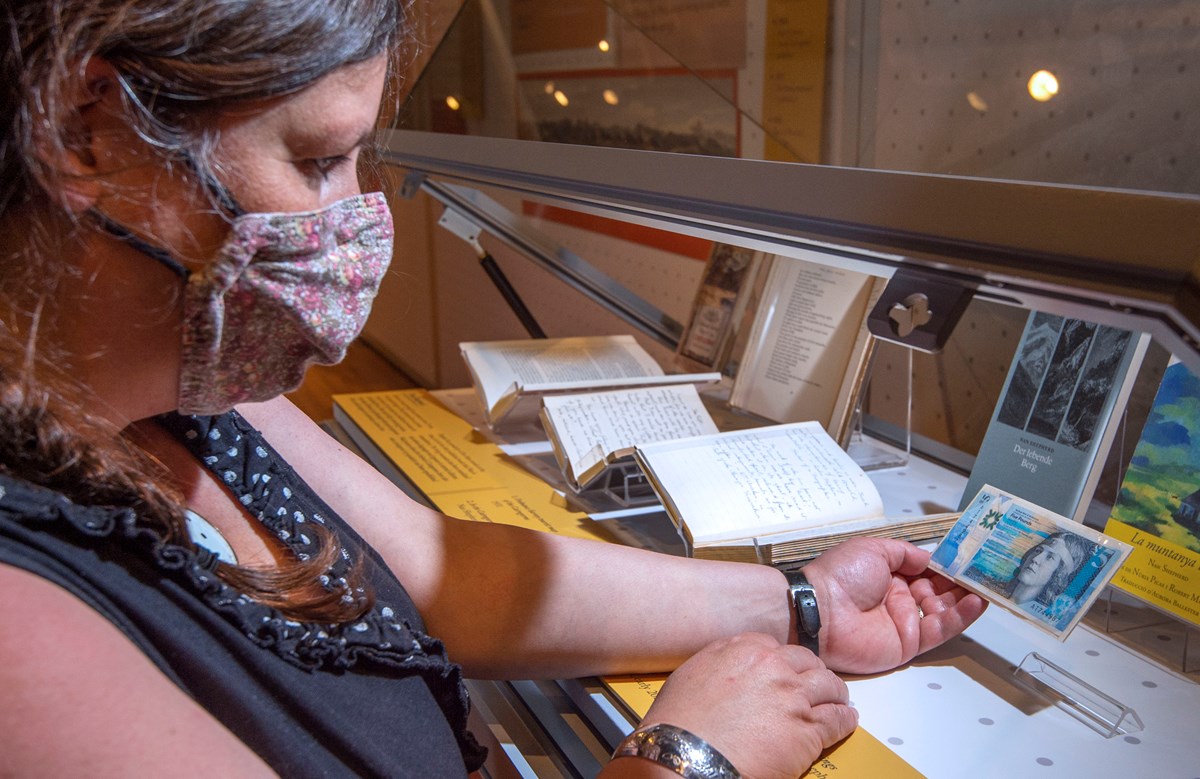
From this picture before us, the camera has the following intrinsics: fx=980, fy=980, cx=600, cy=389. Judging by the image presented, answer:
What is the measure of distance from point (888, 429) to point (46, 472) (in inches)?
59.5

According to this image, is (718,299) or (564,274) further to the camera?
(564,274)

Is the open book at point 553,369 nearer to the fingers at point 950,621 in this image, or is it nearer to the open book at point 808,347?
the open book at point 808,347

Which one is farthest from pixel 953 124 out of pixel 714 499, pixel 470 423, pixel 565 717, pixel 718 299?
pixel 470 423

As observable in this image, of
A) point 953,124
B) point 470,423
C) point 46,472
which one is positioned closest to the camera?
point 46,472

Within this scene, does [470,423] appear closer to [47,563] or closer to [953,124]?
[953,124]

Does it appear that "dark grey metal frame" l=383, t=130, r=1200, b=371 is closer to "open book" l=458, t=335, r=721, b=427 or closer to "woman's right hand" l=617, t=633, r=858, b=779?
"woman's right hand" l=617, t=633, r=858, b=779

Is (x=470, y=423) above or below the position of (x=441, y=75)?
below

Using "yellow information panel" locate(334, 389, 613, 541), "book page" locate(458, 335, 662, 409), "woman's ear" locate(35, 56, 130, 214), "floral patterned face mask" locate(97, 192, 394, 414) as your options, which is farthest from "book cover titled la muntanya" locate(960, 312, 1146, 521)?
"woman's ear" locate(35, 56, 130, 214)

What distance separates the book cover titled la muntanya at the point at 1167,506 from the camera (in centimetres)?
114

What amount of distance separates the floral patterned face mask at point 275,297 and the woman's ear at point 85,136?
0.10 feet

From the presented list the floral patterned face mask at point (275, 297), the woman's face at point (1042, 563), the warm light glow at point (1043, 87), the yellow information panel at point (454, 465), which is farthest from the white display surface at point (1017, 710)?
the warm light glow at point (1043, 87)

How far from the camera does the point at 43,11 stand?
677 millimetres

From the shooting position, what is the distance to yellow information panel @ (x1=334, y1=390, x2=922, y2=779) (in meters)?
1.02

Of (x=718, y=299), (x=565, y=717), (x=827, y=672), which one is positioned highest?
(x=718, y=299)
